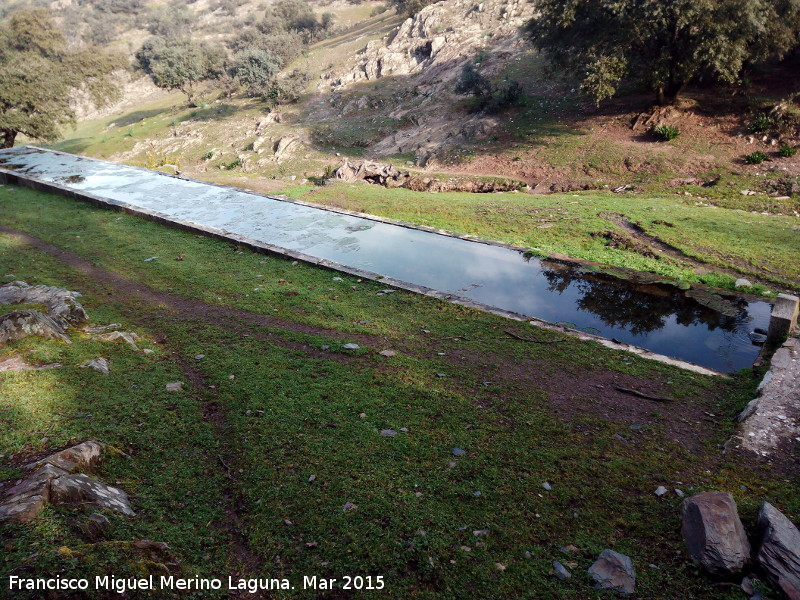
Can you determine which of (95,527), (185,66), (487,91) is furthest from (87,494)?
(185,66)

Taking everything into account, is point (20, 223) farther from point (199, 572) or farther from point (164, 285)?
point (199, 572)

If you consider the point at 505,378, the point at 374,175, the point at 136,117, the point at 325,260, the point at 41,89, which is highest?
the point at 136,117

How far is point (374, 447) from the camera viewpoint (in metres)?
4.35

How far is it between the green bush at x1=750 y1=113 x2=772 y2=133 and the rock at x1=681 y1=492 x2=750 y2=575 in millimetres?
16590

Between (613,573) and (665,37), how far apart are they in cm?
1791

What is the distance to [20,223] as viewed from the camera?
12820 mm

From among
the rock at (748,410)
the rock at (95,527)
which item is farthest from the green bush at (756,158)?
the rock at (95,527)

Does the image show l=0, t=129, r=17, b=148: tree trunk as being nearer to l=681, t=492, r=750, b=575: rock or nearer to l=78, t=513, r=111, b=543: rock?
l=78, t=513, r=111, b=543: rock

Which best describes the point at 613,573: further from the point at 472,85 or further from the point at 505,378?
the point at 472,85

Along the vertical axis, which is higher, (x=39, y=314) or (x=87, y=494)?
(x=39, y=314)

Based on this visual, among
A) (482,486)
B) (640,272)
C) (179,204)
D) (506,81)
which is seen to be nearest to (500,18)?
(506,81)

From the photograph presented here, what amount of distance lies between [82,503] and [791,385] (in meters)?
6.71

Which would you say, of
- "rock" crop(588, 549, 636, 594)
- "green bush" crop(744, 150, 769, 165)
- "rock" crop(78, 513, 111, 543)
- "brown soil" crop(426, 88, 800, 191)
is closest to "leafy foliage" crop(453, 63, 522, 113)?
"brown soil" crop(426, 88, 800, 191)

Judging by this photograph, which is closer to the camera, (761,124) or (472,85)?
(761,124)
